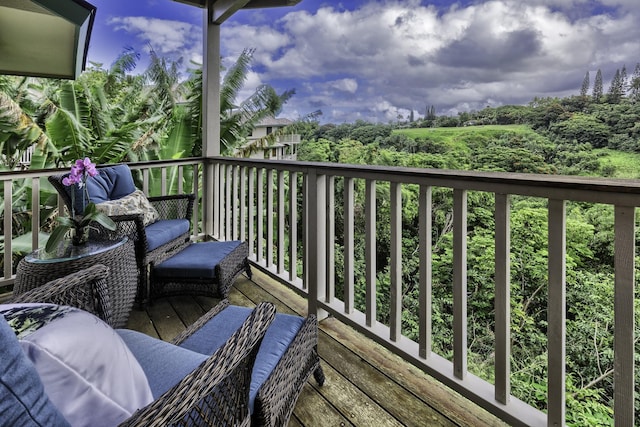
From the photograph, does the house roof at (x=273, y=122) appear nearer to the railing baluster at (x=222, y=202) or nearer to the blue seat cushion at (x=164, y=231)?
the railing baluster at (x=222, y=202)

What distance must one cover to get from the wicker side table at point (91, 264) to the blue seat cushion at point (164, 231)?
1.52 ft

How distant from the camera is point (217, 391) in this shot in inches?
30.6

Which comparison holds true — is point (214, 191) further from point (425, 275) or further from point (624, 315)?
point (624, 315)

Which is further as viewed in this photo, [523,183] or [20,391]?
[523,183]

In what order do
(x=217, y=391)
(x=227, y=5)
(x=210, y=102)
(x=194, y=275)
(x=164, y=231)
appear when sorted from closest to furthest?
1. (x=217, y=391)
2. (x=194, y=275)
3. (x=164, y=231)
4. (x=227, y=5)
5. (x=210, y=102)

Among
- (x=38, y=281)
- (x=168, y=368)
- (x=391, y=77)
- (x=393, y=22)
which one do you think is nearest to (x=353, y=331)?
(x=168, y=368)

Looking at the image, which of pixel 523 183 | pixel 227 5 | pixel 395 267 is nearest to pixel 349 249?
pixel 395 267

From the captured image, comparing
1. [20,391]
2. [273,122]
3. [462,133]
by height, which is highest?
[462,133]

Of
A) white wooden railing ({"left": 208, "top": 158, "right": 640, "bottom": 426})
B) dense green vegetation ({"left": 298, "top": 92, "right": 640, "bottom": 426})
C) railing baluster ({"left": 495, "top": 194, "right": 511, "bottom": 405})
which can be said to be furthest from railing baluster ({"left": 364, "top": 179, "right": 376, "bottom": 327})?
dense green vegetation ({"left": 298, "top": 92, "right": 640, "bottom": 426})

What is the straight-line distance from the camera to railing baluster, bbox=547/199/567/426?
1.23 m

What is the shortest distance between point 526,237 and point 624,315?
24.5 feet

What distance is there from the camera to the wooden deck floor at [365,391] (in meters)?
1.53

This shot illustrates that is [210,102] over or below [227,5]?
below

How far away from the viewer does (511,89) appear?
38.6ft
